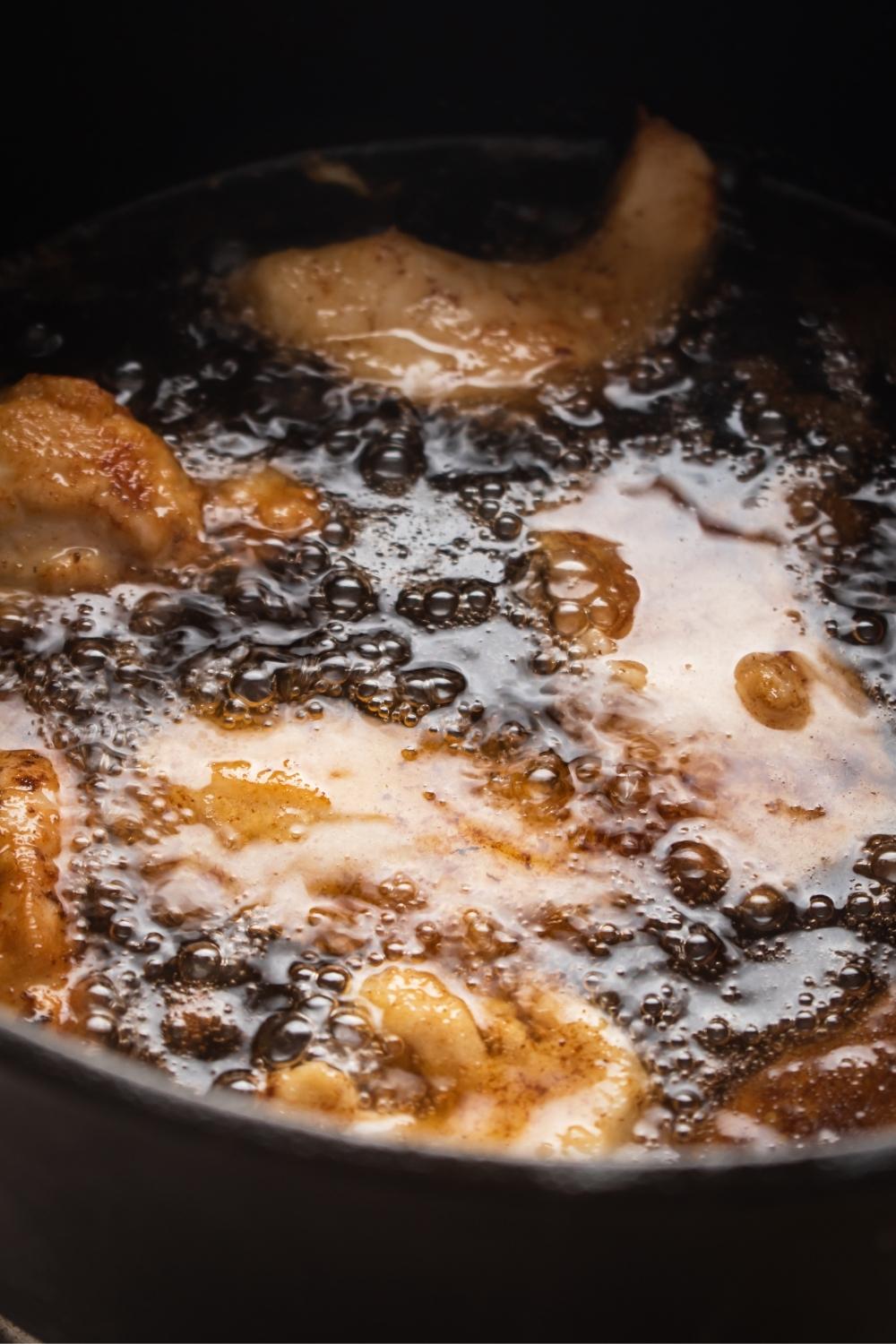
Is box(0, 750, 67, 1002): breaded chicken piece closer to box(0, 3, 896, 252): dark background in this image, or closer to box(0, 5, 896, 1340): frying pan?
box(0, 5, 896, 1340): frying pan

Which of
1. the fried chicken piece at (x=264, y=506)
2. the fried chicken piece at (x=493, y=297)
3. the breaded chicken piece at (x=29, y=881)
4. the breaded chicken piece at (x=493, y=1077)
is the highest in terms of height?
the fried chicken piece at (x=493, y=297)

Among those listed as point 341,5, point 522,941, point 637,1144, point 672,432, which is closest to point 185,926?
point 522,941

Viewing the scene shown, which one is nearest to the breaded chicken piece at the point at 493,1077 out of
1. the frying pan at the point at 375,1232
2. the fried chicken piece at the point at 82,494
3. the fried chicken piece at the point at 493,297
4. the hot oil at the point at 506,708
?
the hot oil at the point at 506,708

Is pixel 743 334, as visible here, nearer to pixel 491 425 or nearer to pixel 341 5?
pixel 491 425

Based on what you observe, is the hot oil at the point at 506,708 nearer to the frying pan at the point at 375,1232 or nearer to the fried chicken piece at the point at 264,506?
the fried chicken piece at the point at 264,506

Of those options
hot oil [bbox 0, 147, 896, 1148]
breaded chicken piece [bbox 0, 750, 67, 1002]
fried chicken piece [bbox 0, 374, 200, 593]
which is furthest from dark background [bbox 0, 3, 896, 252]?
breaded chicken piece [bbox 0, 750, 67, 1002]

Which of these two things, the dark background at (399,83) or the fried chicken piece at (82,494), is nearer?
the fried chicken piece at (82,494)
